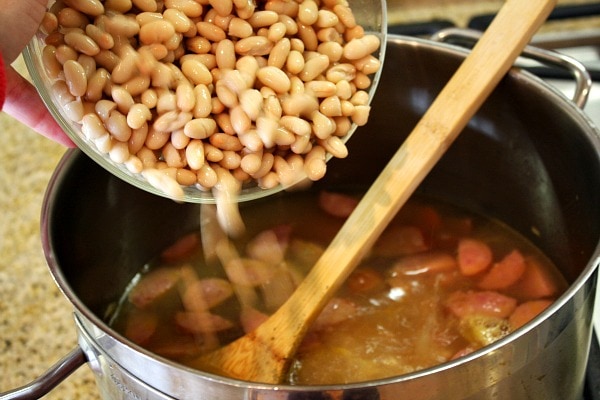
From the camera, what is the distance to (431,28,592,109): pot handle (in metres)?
0.80

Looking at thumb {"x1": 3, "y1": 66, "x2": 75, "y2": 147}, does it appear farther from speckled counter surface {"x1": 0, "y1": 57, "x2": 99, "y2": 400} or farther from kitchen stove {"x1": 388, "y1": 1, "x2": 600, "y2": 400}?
kitchen stove {"x1": 388, "y1": 1, "x2": 600, "y2": 400}

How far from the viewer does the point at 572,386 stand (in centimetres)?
65

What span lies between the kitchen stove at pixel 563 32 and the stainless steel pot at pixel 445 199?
0.12 metres

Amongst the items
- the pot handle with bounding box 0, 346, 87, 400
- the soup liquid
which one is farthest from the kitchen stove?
the pot handle with bounding box 0, 346, 87, 400

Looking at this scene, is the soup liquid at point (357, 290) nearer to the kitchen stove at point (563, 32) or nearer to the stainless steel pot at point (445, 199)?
the stainless steel pot at point (445, 199)

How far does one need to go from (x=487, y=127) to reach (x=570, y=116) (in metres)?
0.15

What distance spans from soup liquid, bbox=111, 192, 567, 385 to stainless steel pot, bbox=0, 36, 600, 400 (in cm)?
3

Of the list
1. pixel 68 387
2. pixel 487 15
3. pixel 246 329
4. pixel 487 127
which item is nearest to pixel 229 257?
pixel 246 329

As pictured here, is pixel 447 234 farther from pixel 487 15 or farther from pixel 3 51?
pixel 3 51

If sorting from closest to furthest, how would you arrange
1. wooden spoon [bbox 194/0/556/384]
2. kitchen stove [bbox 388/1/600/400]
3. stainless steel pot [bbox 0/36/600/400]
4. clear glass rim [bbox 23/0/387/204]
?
stainless steel pot [bbox 0/36/600/400]
clear glass rim [bbox 23/0/387/204]
wooden spoon [bbox 194/0/556/384]
kitchen stove [bbox 388/1/600/400]

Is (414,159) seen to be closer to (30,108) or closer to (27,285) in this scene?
(30,108)

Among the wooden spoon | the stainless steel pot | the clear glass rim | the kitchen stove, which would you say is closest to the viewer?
the stainless steel pot

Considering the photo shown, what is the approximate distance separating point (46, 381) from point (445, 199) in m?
0.56

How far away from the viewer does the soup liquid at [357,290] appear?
791 mm
